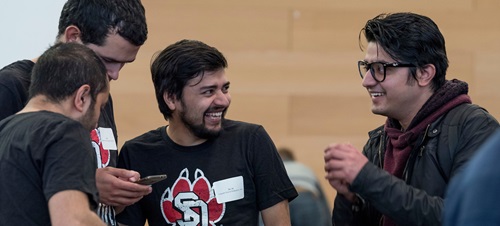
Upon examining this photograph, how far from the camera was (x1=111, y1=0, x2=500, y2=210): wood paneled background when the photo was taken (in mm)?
4352

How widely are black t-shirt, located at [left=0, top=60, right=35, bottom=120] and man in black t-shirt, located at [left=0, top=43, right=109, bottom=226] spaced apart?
0.24 meters

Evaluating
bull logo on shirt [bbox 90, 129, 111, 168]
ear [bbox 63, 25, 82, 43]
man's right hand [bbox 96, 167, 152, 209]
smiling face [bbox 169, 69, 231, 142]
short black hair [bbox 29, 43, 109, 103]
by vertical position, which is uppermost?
ear [bbox 63, 25, 82, 43]

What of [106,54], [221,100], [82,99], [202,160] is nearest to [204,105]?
Answer: [221,100]

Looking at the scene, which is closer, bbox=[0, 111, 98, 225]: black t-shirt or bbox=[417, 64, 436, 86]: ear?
bbox=[0, 111, 98, 225]: black t-shirt

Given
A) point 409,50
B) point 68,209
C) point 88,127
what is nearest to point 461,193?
point 68,209

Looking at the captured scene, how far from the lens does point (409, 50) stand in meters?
2.55

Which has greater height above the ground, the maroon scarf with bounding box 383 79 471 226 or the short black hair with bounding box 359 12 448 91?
the short black hair with bounding box 359 12 448 91

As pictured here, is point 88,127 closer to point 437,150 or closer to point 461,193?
point 437,150

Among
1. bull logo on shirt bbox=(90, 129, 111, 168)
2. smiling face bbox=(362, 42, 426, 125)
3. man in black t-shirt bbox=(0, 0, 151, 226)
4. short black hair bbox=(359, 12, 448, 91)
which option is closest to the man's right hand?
man in black t-shirt bbox=(0, 0, 151, 226)

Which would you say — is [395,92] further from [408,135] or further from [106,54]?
[106,54]

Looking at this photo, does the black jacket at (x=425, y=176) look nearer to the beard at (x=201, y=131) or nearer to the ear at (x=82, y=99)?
the beard at (x=201, y=131)

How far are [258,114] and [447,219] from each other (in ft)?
10.4

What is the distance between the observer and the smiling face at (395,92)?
2.56 metres

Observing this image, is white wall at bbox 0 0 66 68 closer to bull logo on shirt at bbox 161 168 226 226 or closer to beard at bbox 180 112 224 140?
beard at bbox 180 112 224 140
